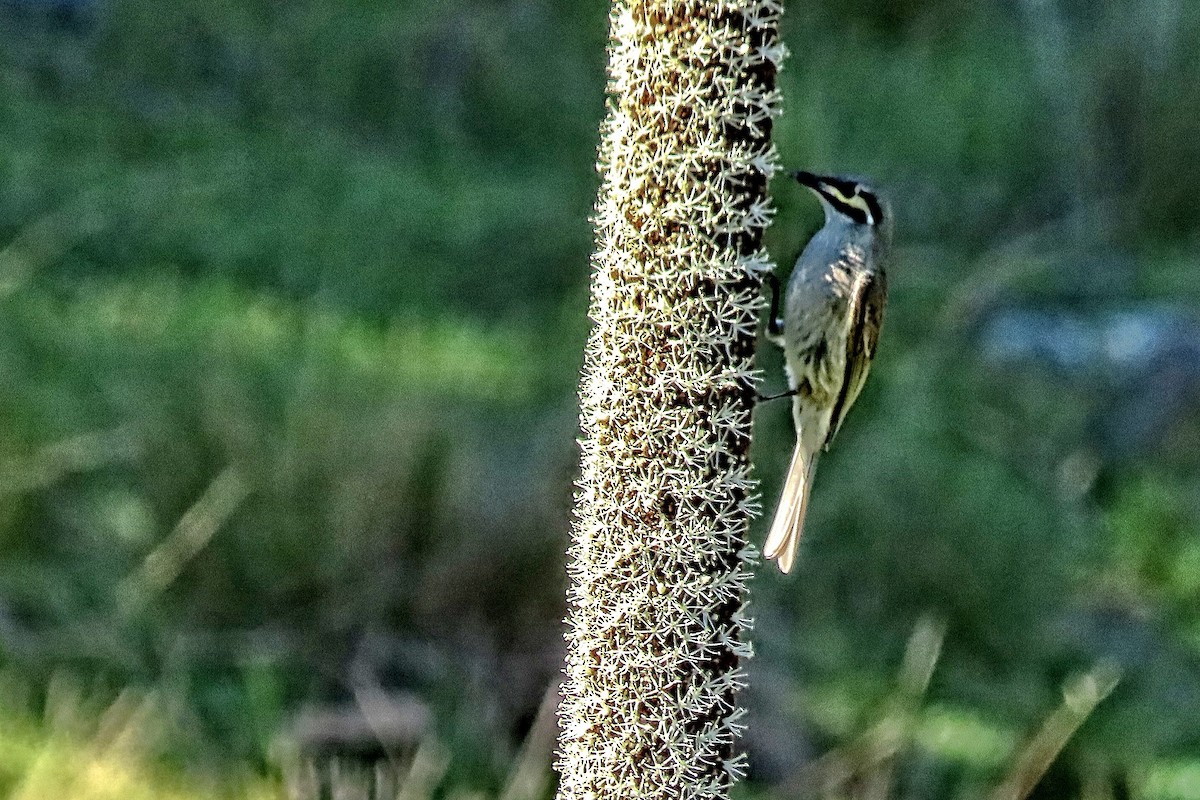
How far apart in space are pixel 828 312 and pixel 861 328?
0.22ft

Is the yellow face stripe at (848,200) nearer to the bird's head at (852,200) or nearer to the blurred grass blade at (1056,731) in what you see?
the bird's head at (852,200)

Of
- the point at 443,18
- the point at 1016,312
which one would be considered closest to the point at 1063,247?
the point at 1016,312

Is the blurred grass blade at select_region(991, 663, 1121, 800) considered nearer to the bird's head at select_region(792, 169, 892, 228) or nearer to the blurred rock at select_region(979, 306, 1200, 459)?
the bird's head at select_region(792, 169, 892, 228)

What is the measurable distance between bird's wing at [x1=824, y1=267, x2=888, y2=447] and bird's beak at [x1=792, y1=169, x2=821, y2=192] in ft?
0.54

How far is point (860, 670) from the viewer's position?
361 cm

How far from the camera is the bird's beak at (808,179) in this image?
5.89ft

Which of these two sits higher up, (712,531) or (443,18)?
(712,531)

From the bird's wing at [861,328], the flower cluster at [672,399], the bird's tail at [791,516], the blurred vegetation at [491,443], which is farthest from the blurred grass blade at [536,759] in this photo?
the flower cluster at [672,399]

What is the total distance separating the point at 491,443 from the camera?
367 centimetres

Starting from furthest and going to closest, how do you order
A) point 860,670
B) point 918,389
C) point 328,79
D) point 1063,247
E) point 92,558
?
1. point 328,79
2. point 1063,247
3. point 918,389
4. point 860,670
5. point 92,558

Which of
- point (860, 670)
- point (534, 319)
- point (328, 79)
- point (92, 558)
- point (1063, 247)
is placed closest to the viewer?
point (92, 558)

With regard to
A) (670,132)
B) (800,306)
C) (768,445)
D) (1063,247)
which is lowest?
(1063,247)

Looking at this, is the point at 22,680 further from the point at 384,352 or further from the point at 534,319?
the point at 534,319

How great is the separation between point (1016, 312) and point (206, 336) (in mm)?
2774
